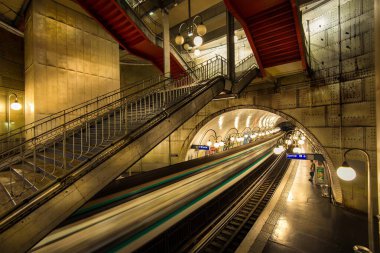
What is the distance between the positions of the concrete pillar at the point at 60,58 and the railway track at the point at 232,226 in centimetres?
874

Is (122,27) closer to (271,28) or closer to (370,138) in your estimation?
(271,28)

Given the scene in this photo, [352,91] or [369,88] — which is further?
[352,91]

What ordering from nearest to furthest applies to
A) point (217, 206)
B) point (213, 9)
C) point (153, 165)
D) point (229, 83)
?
point (217, 206), point (229, 83), point (213, 9), point (153, 165)

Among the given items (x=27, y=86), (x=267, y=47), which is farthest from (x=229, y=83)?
(x=27, y=86)

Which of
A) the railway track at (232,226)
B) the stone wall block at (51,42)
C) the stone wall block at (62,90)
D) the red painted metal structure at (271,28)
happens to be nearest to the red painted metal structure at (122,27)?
the stone wall block at (51,42)

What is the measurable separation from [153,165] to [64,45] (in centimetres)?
880

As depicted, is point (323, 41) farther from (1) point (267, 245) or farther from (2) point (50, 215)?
(2) point (50, 215)

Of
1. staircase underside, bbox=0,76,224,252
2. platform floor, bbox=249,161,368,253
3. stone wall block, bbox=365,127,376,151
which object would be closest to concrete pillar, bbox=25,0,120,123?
staircase underside, bbox=0,76,224,252

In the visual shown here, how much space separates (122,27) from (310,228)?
12.2 meters

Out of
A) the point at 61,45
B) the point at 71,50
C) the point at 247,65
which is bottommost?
the point at 247,65

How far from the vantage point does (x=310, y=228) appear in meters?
6.47

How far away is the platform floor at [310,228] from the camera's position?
5.53 meters

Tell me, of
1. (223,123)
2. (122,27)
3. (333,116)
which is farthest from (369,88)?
(122,27)

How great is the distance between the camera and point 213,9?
12492 mm
